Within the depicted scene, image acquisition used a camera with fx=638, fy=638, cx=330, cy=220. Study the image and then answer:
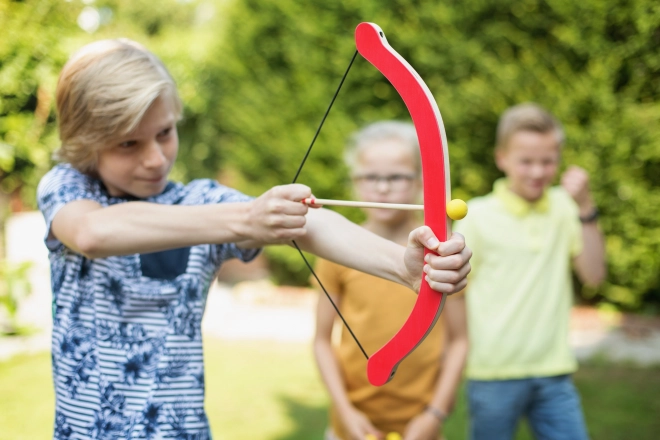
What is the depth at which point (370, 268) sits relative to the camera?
1.35 meters

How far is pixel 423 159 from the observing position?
1.16 m

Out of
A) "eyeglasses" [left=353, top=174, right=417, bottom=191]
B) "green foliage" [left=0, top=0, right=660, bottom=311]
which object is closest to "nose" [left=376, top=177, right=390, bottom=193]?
"eyeglasses" [left=353, top=174, right=417, bottom=191]

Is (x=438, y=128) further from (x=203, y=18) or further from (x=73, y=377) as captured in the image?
(x=203, y=18)

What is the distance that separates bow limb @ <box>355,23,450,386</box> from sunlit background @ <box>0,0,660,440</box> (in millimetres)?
2772

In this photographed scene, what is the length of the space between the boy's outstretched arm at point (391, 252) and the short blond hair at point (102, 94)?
45 cm

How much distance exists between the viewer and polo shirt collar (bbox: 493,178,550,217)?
2.68 metres

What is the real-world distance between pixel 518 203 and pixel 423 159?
1.65 m

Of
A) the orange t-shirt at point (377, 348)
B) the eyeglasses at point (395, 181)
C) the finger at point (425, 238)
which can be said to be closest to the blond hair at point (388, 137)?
the eyeglasses at point (395, 181)

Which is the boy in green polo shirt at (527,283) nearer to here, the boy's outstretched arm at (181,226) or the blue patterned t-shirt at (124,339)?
the blue patterned t-shirt at (124,339)

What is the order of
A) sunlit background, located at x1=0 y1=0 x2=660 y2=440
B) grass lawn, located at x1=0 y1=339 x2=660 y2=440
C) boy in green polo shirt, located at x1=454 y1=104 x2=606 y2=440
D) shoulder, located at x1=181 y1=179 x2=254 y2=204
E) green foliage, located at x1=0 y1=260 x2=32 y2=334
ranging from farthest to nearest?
sunlit background, located at x1=0 y1=0 x2=660 y2=440 < grass lawn, located at x1=0 y1=339 x2=660 y2=440 < green foliage, located at x1=0 y1=260 x2=32 y2=334 < boy in green polo shirt, located at x1=454 y1=104 x2=606 y2=440 < shoulder, located at x1=181 y1=179 x2=254 y2=204

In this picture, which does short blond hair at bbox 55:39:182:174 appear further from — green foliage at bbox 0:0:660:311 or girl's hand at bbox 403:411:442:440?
green foliage at bbox 0:0:660:311

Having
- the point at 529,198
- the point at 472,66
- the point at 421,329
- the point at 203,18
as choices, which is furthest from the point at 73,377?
the point at 203,18

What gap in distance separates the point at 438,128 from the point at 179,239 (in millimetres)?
547

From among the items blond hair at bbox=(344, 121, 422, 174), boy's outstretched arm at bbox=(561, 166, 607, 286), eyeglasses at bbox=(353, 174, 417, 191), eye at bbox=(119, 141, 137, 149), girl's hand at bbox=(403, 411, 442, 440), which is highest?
blond hair at bbox=(344, 121, 422, 174)
